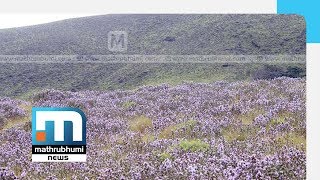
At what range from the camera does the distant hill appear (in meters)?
6.90

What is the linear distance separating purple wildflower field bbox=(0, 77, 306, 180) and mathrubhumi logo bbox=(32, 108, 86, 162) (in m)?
0.10

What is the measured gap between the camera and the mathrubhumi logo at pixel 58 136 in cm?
635

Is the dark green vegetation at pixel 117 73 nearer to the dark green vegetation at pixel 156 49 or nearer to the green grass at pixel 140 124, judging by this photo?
the dark green vegetation at pixel 156 49

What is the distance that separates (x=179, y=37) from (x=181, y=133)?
1.22 meters

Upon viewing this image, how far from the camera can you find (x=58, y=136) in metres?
6.33

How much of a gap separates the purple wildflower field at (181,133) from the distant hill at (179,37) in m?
0.50

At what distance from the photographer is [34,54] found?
7102mm

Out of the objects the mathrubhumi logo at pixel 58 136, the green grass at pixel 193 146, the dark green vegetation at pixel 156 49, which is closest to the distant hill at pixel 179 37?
the dark green vegetation at pixel 156 49

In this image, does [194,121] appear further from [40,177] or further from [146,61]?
[40,177]

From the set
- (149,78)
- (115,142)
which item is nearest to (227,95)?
(149,78)

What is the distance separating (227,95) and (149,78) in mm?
1153

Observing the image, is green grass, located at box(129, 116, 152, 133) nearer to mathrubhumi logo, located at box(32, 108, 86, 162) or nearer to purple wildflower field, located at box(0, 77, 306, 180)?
purple wildflower field, located at box(0, 77, 306, 180)

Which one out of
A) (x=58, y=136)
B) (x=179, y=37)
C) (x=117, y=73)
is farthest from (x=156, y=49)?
(x=58, y=136)

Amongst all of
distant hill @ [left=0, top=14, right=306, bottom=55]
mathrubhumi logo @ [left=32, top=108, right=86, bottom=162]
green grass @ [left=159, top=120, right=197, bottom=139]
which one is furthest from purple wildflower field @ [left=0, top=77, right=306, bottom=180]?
distant hill @ [left=0, top=14, right=306, bottom=55]
